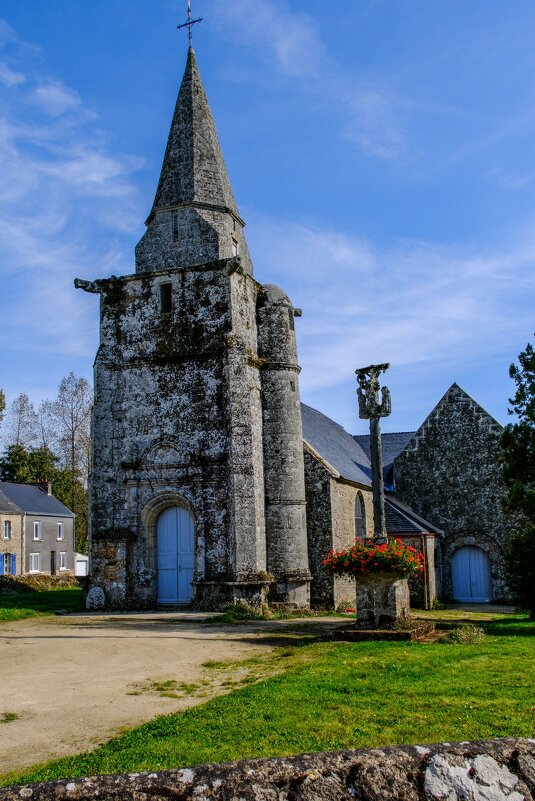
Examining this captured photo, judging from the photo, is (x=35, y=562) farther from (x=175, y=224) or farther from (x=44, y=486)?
(x=175, y=224)

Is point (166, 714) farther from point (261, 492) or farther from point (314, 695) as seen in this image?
point (261, 492)

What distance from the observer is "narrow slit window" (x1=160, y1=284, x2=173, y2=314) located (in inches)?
803

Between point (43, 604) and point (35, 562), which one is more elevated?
point (43, 604)

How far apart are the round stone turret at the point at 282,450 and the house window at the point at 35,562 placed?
27.3 metres

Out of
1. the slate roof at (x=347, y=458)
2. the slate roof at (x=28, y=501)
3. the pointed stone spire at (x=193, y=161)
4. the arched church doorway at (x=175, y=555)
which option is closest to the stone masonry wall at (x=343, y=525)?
the slate roof at (x=347, y=458)

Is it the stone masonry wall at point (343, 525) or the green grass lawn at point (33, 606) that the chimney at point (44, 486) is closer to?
the green grass lawn at point (33, 606)

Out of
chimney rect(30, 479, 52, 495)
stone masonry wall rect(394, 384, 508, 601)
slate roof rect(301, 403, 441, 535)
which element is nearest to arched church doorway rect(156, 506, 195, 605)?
slate roof rect(301, 403, 441, 535)

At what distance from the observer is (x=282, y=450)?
19922mm

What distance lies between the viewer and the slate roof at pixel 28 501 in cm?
4047

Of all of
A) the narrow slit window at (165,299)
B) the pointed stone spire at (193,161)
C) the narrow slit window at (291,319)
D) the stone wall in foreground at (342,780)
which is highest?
the pointed stone spire at (193,161)

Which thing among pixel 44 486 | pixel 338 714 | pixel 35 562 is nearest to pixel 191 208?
pixel 338 714

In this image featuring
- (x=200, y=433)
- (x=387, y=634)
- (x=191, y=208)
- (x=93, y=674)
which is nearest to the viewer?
(x=93, y=674)

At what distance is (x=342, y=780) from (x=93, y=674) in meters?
7.82

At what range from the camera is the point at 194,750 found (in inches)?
199
